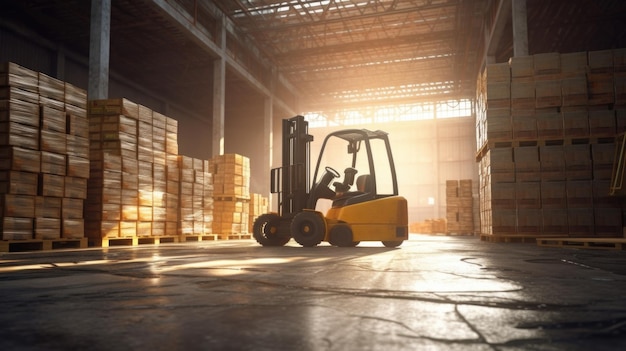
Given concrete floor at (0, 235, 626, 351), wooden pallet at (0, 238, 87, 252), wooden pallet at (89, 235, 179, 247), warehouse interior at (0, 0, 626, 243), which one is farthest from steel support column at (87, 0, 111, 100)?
concrete floor at (0, 235, 626, 351)

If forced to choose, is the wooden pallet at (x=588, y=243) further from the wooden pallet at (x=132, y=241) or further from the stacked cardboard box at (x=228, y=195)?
the stacked cardboard box at (x=228, y=195)

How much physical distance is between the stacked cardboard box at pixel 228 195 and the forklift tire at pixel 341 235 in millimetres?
7095

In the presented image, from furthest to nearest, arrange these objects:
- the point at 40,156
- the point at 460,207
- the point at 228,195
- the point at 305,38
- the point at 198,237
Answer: the point at 305,38, the point at 460,207, the point at 228,195, the point at 198,237, the point at 40,156

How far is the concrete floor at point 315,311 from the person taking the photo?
1.54 metres

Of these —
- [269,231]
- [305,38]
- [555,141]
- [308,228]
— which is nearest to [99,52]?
[269,231]

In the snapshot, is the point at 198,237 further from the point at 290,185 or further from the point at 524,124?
the point at 524,124

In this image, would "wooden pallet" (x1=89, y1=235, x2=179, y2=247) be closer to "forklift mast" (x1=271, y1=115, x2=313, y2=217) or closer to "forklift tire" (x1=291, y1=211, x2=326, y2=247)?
"forklift mast" (x1=271, y1=115, x2=313, y2=217)

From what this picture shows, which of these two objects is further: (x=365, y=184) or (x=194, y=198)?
(x=194, y=198)

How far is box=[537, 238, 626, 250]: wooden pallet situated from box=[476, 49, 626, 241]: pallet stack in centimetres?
69

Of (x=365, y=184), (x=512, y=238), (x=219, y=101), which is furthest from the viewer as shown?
(x=219, y=101)

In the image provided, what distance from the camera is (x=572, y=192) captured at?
868 cm

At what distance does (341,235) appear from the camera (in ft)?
26.0

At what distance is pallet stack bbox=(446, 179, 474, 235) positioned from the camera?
1967cm

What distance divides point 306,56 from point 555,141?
1491 centimetres
